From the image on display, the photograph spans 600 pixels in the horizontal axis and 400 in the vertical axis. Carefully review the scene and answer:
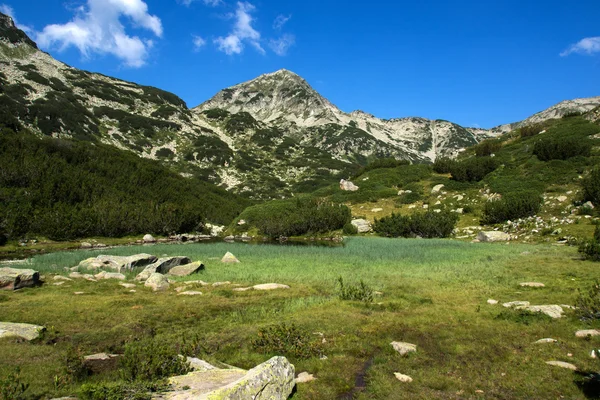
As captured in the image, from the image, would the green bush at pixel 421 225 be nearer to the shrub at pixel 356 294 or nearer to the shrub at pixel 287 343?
the shrub at pixel 356 294

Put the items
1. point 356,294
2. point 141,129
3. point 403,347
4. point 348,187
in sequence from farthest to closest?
point 141,129
point 348,187
point 356,294
point 403,347

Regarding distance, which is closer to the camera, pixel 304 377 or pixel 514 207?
pixel 304 377

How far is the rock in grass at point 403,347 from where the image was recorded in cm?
950

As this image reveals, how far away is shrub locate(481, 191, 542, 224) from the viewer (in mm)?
39344

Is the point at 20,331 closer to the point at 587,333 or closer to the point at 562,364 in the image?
A: the point at 562,364

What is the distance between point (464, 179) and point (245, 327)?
5703 centimetres

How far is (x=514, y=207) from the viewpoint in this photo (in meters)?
39.8

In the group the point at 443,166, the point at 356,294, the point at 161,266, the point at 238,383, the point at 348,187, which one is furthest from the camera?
the point at 348,187

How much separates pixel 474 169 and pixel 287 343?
5749 cm

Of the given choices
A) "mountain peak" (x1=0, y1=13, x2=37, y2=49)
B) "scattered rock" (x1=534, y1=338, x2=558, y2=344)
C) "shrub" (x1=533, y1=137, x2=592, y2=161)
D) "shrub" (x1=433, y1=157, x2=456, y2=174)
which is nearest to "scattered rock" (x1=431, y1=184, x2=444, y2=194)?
"shrub" (x1=433, y1=157, x2=456, y2=174)

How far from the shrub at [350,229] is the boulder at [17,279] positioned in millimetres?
39412

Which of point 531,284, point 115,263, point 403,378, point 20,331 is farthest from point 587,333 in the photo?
point 115,263

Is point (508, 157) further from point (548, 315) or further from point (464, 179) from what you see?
point (548, 315)

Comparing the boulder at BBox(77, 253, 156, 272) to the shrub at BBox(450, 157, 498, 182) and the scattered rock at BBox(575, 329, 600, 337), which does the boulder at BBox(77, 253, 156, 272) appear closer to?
the scattered rock at BBox(575, 329, 600, 337)
